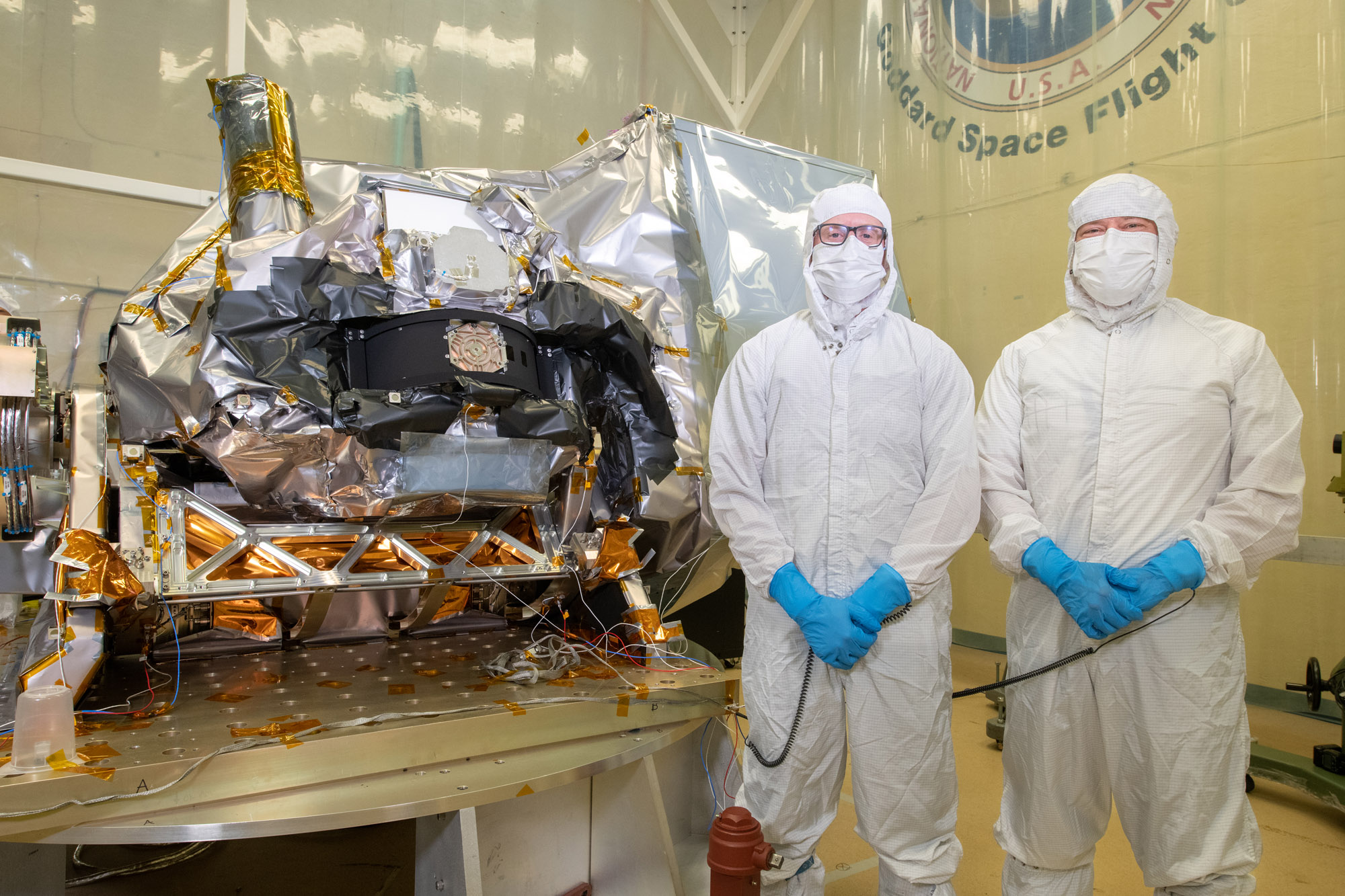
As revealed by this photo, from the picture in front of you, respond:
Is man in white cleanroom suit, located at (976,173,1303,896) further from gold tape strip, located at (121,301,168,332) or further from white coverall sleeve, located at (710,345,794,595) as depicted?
gold tape strip, located at (121,301,168,332)

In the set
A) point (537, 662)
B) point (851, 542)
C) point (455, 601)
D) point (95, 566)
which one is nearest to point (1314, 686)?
point (851, 542)

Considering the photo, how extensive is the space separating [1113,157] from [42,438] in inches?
164

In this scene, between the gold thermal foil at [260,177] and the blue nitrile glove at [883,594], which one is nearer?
the blue nitrile glove at [883,594]

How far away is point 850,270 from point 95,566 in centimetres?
171

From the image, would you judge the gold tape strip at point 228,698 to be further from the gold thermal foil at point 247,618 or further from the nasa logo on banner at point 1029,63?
the nasa logo on banner at point 1029,63

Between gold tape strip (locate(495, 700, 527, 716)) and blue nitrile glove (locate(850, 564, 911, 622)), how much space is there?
0.72 m

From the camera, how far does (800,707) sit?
170cm

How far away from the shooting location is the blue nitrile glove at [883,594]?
161 centimetres

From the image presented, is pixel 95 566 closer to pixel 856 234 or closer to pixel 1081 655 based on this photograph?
pixel 856 234

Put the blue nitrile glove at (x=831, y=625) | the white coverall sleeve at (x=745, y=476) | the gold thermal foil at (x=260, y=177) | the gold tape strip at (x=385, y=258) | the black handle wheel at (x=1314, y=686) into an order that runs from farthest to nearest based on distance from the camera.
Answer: the black handle wheel at (x=1314, y=686) → the gold thermal foil at (x=260, y=177) → the gold tape strip at (x=385, y=258) → the white coverall sleeve at (x=745, y=476) → the blue nitrile glove at (x=831, y=625)

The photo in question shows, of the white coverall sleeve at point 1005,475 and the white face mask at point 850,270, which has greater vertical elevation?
the white face mask at point 850,270

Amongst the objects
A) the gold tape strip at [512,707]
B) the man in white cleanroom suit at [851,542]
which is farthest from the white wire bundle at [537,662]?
the man in white cleanroom suit at [851,542]

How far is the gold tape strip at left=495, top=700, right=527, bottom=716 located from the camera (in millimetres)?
1754

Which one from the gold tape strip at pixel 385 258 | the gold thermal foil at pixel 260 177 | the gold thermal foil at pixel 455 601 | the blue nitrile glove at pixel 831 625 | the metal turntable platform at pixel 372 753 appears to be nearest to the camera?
the metal turntable platform at pixel 372 753
